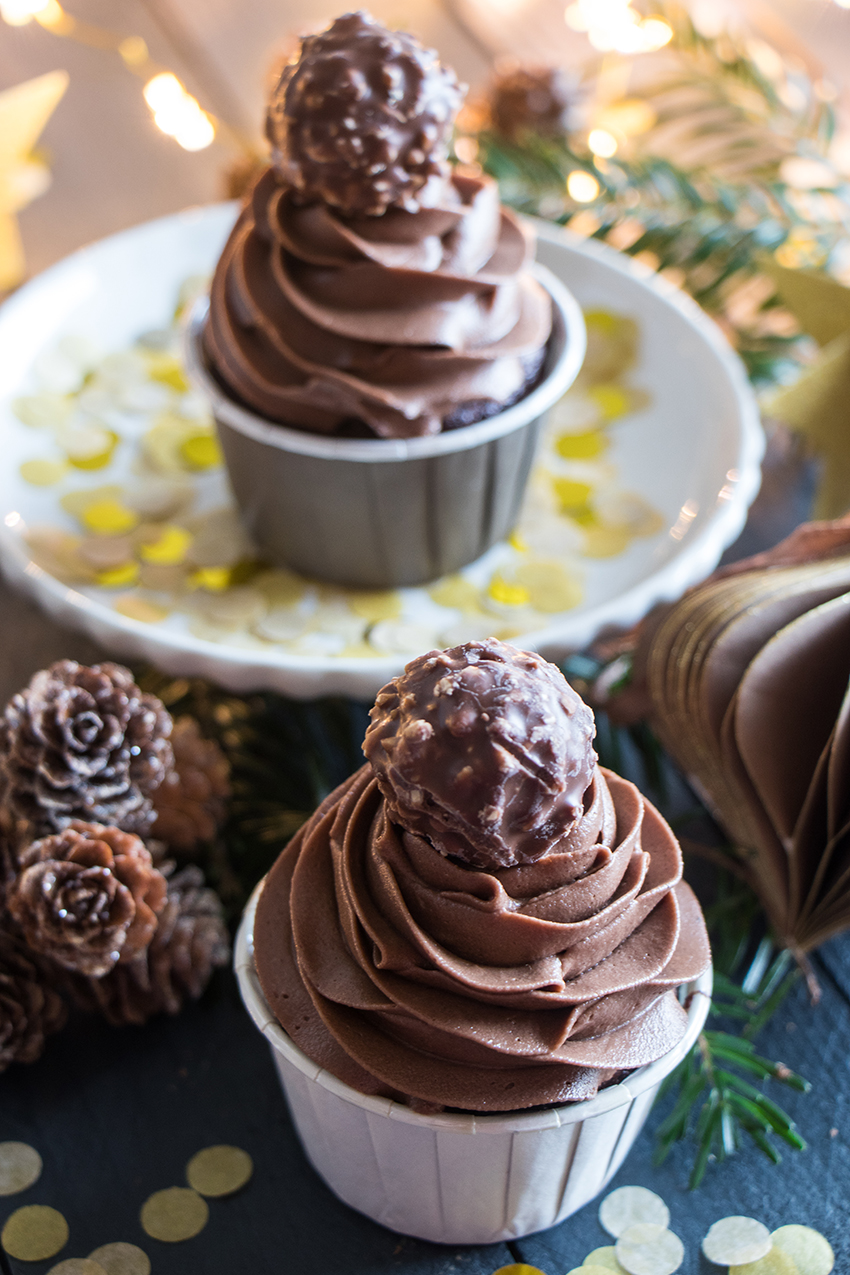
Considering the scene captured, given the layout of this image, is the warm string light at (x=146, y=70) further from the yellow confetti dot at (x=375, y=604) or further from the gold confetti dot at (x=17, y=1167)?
the gold confetti dot at (x=17, y=1167)

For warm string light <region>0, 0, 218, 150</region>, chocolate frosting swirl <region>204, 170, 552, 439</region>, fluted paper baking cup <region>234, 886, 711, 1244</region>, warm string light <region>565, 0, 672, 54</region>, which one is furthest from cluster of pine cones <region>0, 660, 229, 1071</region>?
warm string light <region>565, 0, 672, 54</region>

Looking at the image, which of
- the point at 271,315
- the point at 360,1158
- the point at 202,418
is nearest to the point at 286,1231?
the point at 360,1158

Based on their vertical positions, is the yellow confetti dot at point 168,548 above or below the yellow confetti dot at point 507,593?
above

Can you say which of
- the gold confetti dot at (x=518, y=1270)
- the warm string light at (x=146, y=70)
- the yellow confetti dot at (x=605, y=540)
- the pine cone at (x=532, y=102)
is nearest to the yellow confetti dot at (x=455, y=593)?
the yellow confetti dot at (x=605, y=540)

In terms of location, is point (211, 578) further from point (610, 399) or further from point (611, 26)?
point (611, 26)

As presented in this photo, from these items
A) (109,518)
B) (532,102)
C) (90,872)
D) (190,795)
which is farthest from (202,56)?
(90,872)

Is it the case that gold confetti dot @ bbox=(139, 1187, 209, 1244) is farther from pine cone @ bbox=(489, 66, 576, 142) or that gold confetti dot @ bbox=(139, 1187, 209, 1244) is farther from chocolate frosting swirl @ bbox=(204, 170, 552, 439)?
pine cone @ bbox=(489, 66, 576, 142)
